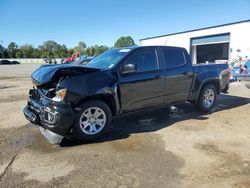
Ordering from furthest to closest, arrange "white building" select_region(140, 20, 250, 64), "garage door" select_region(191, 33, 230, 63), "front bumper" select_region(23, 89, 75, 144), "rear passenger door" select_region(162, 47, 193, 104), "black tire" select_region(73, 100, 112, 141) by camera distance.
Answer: "garage door" select_region(191, 33, 230, 63), "white building" select_region(140, 20, 250, 64), "rear passenger door" select_region(162, 47, 193, 104), "black tire" select_region(73, 100, 112, 141), "front bumper" select_region(23, 89, 75, 144)

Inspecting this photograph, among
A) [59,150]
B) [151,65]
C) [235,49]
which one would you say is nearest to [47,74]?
[59,150]

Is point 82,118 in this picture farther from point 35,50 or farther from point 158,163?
point 35,50

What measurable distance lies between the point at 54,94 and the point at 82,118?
0.69 meters

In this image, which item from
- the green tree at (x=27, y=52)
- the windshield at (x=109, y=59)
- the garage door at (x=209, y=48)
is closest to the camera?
the windshield at (x=109, y=59)

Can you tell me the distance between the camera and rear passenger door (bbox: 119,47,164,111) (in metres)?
5.74

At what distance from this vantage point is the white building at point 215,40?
25922 mm

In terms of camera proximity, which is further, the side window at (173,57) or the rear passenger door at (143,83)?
the side window at (173,57)

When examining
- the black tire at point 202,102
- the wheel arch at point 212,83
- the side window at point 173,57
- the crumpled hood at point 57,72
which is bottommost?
the black tire at point 202,102

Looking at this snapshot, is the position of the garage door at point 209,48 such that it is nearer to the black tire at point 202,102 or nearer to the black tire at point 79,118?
the black tire at point 202,102

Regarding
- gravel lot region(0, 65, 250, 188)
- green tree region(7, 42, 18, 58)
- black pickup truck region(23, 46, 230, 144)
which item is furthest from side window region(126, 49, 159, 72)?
green tree region(7, 42, 18, 58)

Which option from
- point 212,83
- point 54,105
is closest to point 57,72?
point 54,105

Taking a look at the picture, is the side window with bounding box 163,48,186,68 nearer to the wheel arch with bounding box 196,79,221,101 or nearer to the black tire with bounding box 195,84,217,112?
the wheel arch with bounding box 196,79,221,101

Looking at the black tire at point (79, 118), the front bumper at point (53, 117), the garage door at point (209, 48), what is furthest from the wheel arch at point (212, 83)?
the garage door at point (209, 48)

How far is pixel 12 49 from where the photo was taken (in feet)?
380
